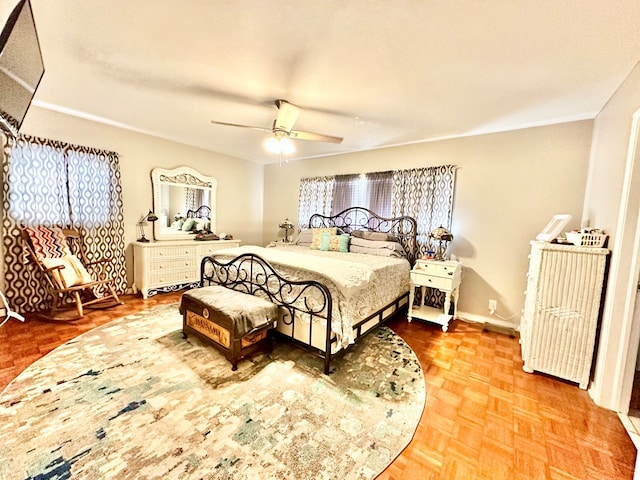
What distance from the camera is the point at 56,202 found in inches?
134

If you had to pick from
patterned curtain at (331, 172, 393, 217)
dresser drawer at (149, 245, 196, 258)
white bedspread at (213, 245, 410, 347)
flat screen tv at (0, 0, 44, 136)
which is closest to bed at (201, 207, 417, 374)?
white bedspread at (213, 245, 410, 347)

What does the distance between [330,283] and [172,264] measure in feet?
10.5

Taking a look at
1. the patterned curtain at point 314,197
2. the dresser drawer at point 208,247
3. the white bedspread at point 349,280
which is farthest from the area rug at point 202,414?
the patterned curtain at point 314,197

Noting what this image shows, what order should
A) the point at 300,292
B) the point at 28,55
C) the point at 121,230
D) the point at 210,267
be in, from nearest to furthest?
the point at 28,55 < the point at 300,292 < the point at 210,267 < the point at 121,230

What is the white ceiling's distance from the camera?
1501 millimetres

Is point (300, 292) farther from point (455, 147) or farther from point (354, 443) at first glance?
point (455, 147)

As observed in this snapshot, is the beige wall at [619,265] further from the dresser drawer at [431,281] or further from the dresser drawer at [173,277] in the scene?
the dresser drawer at [173,277]

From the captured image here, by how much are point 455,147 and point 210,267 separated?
3.75m

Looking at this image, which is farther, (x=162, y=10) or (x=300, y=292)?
(x=300, y=292)

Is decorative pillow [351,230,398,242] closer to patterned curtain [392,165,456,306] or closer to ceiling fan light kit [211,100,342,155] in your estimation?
patterned curtain [392,165,456,306]

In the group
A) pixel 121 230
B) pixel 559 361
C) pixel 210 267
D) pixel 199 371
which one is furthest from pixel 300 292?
pixel 121 230

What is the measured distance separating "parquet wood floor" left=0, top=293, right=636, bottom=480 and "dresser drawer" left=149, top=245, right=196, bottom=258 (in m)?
1.41

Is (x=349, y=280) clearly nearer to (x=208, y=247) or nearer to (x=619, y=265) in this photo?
(x=619, y=265)

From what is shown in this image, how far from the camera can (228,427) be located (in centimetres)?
164
